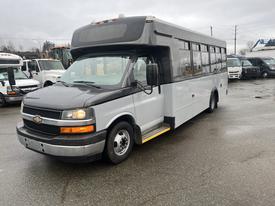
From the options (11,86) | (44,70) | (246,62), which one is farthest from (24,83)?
(246,62)

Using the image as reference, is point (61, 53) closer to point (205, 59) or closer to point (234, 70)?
point (205, 59)

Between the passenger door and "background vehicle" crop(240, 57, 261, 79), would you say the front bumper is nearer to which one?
the passenger door

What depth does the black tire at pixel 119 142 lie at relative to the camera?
13.0 ft

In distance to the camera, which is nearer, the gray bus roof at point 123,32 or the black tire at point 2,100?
the gray bus roof at point 123,32

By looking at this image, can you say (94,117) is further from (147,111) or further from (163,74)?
(163,74)

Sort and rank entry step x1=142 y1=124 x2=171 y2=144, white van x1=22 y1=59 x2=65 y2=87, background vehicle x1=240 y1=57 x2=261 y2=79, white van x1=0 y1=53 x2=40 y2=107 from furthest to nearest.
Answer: background vehicle x1=240 y1=57 x2=261 y2=79, white van x1=22 y1=59 x2=65 y2=87, white van x1=0 y1=53 x2=40 y2=107, entry step x1=142 y1=124 x2=171 y2=144

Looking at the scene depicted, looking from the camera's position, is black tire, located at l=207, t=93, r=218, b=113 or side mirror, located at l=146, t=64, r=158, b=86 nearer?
side mirror, located at l=146, t=64, r=158, b=86

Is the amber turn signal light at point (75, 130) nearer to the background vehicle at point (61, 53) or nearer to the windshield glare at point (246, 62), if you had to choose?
the background vehicle at point (61, 53)

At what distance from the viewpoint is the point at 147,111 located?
4.75 meters

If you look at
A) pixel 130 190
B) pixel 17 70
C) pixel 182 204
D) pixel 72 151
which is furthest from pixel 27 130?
pixel 17 70

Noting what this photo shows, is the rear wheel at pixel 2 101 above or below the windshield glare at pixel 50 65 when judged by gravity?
below

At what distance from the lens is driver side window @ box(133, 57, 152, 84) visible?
174 inches

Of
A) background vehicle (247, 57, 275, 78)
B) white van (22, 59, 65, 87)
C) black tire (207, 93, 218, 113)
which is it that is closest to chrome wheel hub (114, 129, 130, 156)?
black tire (207, 93, 218, 113)

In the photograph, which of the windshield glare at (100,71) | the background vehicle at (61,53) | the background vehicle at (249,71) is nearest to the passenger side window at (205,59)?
the windshield glare at (100,71)
